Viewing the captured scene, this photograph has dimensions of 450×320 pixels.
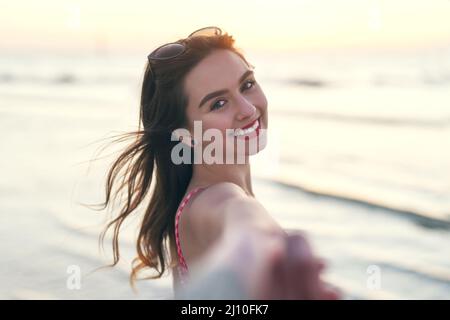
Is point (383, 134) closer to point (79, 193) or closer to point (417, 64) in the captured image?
point (79, 193)

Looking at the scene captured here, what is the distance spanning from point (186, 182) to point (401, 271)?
3187 millimetres

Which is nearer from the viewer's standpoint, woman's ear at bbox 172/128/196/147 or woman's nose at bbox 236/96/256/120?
woman's nose at bbox 236/96/256/120

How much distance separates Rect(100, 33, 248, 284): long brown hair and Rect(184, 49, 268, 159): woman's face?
0.04 metres

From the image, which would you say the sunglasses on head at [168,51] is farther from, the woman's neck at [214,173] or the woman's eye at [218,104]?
the woman's neck at [214,173]

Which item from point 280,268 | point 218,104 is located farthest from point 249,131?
point 280,268

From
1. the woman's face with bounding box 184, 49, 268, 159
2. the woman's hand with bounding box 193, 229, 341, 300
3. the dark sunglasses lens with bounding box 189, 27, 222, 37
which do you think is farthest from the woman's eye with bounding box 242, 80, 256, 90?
the woman's hand with bounding box 193, 229, 341, 300

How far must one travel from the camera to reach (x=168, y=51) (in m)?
2.31

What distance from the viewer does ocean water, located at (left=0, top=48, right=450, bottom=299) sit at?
499cm

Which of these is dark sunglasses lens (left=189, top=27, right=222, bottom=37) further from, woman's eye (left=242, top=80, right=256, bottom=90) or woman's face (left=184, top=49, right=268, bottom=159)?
woman's eye (left=242, top=80, right=256, bottom=90)

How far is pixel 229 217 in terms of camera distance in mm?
1770

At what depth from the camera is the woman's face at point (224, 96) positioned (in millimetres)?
2223

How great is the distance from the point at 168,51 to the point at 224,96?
0.30 m

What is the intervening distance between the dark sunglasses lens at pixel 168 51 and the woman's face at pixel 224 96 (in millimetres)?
97

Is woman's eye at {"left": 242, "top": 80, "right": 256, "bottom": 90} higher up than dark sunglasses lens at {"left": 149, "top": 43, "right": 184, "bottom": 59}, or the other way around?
dark sunglasses lens at {"left": 149, "top": 43, "right": 184, "bottom": 59}
